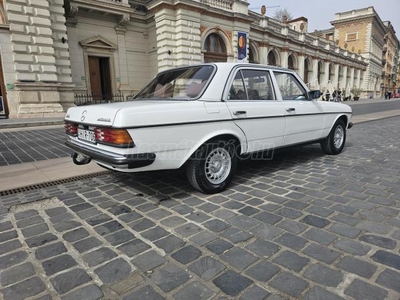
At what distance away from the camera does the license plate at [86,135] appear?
125 inches

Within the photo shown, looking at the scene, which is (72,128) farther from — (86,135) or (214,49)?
(214,49)

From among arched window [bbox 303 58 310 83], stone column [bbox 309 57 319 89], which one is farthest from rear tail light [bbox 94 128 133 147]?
stone column [bbox 309 57 319 89]

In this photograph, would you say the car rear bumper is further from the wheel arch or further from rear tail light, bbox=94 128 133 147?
the wheel arch

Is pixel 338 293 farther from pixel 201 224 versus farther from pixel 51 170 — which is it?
pixel 51 170

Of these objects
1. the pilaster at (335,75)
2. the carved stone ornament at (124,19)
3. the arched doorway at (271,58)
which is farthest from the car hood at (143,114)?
the pilaster at (335,75)

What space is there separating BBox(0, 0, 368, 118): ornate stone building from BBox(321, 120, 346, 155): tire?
13.2m

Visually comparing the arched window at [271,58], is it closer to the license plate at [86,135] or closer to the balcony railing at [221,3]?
the balcony railing at [221,3]

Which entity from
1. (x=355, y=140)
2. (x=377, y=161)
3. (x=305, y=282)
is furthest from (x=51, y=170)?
(x=355, y=140)

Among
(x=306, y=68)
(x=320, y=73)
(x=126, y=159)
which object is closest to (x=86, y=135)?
(x=126, y=159)

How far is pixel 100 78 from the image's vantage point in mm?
18625

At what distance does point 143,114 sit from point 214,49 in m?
19.8

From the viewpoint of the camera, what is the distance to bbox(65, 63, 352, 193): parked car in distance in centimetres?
283

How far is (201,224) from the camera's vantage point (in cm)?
275

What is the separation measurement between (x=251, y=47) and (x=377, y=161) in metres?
23.5
